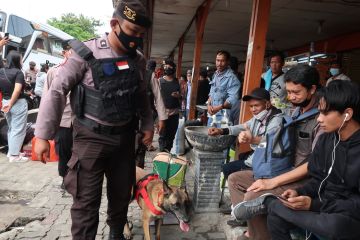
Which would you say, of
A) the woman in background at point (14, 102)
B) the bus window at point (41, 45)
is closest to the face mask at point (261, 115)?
the woman in background at point (14, 102)

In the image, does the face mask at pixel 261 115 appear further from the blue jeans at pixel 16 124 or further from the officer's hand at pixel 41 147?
the blue jeans at pixel 16 124

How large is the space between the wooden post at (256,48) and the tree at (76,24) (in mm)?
40932

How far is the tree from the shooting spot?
4335cm

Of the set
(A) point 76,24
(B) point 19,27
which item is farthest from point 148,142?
(A) point 76,24

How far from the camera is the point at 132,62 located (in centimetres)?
246

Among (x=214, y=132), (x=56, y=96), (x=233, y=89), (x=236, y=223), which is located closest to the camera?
(x=56, y=96)

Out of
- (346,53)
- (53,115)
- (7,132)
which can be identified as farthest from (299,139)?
(346,53)

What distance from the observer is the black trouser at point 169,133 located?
20.4 ft

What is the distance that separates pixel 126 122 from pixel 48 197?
2.42 metres

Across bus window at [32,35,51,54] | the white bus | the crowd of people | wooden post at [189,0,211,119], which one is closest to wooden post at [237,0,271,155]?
the crowd of people

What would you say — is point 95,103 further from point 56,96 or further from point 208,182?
point 208,182

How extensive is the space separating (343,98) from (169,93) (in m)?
4.35

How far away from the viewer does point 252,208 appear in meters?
2.43

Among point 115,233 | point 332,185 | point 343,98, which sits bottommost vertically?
point 115,233
